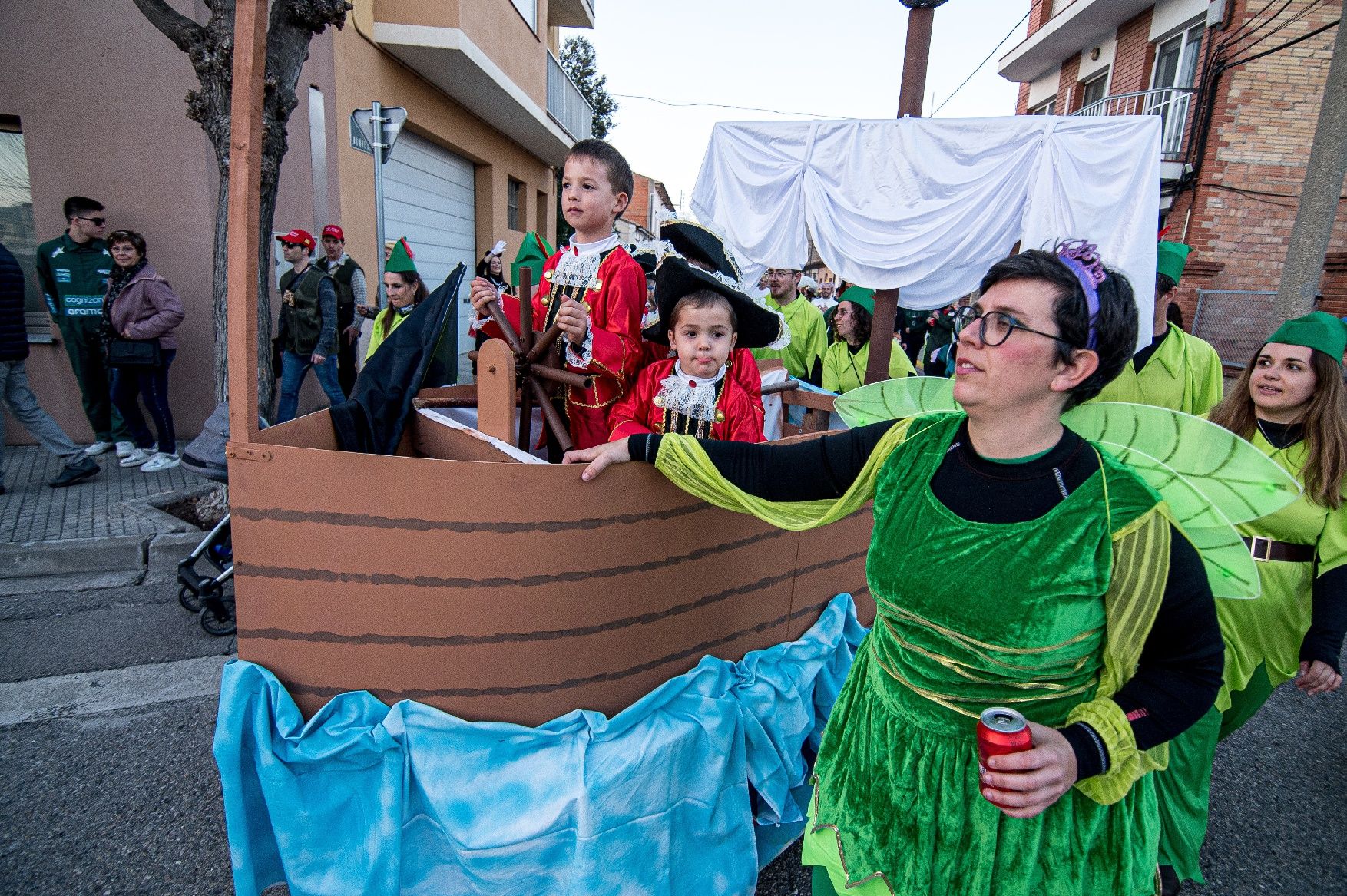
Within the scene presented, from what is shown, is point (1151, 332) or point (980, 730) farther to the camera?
point (1151, 332)

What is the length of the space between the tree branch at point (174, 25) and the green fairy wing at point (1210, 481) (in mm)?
5042

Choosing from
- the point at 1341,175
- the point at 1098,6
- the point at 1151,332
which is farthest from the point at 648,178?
the point at 1151,332

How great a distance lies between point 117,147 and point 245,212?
612 cm

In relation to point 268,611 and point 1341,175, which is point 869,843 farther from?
point 1341,175

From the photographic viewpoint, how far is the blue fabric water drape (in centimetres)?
165

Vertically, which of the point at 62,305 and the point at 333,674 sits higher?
the point at 62,305

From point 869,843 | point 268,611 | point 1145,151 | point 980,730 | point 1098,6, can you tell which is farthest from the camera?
point 1098,6

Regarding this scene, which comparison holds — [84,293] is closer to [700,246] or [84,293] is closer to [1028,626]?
[700,246]

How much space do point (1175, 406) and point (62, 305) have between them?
7.44 meters

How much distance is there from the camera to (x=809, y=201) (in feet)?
18.9

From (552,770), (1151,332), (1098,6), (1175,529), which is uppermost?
(1098,6)

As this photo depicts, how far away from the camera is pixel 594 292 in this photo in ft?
8.35

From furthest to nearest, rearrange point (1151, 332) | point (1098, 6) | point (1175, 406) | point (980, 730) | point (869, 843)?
point (1098, 6) → point (1151, 332) → point (1175, 406) → point (869, 843) → point (980, 730)

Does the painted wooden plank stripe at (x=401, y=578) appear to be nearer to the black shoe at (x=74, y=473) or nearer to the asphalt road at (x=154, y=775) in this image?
the asphalt road at (x=154, y=775)
